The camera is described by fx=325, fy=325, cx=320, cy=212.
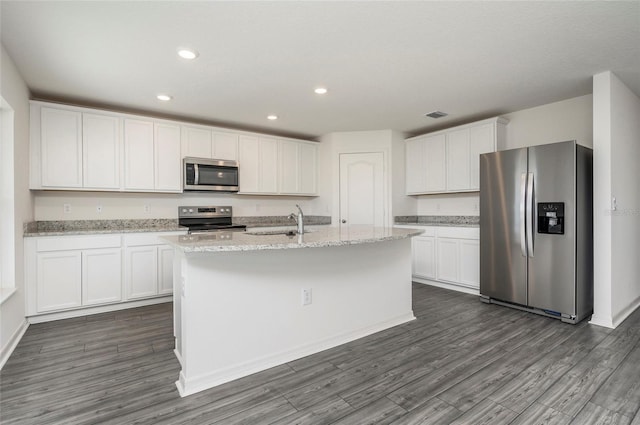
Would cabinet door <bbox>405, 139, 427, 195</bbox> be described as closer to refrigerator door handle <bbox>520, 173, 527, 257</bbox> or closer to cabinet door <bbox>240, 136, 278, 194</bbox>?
refrigerator door handle <bbox>520, 173, 527, 257</bbox>

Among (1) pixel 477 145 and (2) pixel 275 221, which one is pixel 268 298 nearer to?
(2) pixel 275 221

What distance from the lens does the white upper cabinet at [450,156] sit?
14.5ft

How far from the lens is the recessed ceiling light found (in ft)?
8.64

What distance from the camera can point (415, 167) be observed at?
5.35 m

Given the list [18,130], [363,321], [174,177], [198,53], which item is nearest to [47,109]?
[18,130]

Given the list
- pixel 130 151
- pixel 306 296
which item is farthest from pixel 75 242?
pixel 306 296

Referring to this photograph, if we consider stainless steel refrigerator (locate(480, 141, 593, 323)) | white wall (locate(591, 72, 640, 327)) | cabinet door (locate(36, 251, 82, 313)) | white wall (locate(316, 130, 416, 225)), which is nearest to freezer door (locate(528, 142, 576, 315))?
stainless steel refrigerator (locate(480, 141, 593, 323))

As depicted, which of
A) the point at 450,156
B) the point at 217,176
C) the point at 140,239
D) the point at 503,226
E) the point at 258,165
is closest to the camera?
the point at 503,226

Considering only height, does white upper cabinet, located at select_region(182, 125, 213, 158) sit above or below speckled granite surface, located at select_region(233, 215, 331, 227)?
above

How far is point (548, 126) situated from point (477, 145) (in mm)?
826

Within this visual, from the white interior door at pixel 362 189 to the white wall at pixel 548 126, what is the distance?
4.24 feet

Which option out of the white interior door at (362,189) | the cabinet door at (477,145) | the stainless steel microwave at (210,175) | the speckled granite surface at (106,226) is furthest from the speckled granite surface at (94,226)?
the cabinet door at (477,145)

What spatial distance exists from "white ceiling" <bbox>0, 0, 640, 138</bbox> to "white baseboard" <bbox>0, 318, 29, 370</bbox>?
2.36 metres

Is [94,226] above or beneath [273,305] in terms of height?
above
